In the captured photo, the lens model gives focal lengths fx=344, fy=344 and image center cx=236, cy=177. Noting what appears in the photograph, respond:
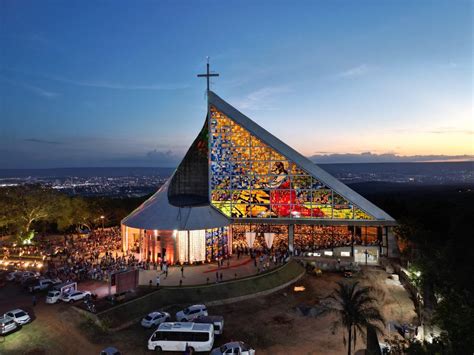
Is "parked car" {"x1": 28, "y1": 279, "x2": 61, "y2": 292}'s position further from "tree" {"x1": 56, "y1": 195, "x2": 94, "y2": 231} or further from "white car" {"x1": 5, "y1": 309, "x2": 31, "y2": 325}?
"tree" {"x1": 56, "y1": 195, "x2": 94, "y2": 231}

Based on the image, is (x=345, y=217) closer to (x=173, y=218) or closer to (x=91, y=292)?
(x=173, y=218)

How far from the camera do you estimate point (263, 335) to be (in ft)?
73.4

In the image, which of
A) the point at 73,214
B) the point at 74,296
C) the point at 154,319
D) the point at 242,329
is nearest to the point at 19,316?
the point at 74,296

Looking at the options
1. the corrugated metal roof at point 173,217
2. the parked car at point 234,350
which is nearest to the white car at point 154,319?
the parked car at point 234,350

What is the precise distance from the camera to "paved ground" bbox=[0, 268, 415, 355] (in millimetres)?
20672

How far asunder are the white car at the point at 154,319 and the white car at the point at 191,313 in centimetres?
87

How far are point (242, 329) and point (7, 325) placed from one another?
595 inches

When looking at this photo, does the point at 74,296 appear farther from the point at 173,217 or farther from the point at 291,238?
the point at 291,238

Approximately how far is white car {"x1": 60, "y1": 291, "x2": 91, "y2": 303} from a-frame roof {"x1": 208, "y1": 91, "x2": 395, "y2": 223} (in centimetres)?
2403

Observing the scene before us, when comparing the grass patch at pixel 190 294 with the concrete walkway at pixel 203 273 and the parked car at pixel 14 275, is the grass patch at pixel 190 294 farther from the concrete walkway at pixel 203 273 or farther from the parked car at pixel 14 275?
the parked car at pixel 14 275

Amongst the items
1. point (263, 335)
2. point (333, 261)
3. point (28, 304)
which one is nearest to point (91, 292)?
point (28, 304)

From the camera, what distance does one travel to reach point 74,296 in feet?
87.1

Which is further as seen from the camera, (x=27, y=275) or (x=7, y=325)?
(x=27, y=275)

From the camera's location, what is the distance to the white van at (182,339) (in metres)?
20.1
